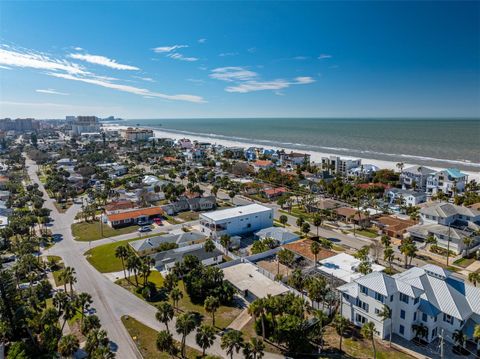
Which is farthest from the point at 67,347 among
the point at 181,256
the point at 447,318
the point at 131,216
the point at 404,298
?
the point at 131,216

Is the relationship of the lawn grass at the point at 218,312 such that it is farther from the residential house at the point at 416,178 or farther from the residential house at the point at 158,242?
the residential house at the point at 416,178

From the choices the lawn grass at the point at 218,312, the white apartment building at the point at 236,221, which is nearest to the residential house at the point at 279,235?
the white apartment building at the point at 236,221

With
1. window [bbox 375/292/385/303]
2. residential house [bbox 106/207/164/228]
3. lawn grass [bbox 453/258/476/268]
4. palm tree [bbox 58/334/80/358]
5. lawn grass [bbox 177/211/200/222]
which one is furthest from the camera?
lawn grass [bbox 177/211/200/222]

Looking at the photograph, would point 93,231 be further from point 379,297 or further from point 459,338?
point 459,338

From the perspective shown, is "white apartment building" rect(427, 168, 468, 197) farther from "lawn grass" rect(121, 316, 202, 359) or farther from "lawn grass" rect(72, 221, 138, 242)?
"lawn grass" rect(121, 316, 202, 359)

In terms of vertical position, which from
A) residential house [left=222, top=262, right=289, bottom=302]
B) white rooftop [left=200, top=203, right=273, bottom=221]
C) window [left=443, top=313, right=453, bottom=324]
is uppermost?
white rooftop [left=200, top=203, right=273, bottom=221]

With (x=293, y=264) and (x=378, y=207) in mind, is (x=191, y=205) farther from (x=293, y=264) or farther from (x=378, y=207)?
(x=378, y=207)

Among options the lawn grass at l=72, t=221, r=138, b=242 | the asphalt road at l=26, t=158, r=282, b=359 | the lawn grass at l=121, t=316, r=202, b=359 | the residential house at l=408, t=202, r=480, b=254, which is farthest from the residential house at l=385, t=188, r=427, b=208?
the lawn grass at l=121, t=316, r=202, b=359
